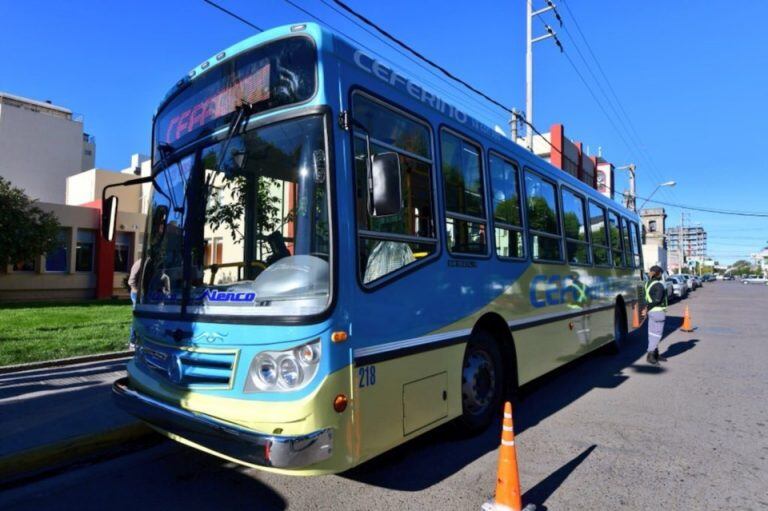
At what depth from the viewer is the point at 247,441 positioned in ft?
9.28

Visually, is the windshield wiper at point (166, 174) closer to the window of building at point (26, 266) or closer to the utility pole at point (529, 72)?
the utility pole at point (529, 72)

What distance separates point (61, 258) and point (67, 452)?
24.1 meters

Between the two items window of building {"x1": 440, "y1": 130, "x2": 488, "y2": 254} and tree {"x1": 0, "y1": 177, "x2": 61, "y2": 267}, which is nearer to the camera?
window of building {"x1": 440, "y1": 130, "x2": 488, "y2": 254}

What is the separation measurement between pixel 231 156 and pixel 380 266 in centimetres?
137

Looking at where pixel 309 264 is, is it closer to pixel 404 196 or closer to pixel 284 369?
pixel 284 369

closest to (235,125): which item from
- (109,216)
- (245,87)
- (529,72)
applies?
(245,87)

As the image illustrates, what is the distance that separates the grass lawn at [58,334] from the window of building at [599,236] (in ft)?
28.9

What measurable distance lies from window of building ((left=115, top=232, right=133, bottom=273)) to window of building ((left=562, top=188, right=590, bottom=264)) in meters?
24.8

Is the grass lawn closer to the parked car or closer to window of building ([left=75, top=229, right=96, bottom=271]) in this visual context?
window of building ([left=75, top=229, right=96, bottom=271])

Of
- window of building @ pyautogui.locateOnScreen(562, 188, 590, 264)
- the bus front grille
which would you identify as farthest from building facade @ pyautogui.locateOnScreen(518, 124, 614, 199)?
the bus front grille

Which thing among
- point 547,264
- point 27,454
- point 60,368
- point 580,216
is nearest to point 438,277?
point 547,264

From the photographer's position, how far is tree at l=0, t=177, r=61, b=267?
1986cm

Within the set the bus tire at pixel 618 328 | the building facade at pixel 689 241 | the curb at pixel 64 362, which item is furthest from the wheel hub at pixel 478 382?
the building facade at pixel 689 241

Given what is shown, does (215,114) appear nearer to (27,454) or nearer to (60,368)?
(27,454)
